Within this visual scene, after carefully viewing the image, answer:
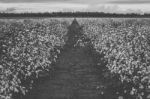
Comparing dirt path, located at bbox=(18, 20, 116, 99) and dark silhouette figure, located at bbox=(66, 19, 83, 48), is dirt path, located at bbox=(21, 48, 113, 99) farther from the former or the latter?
dark silhouette figure, located at bbox=(66, 19, 83, 48)

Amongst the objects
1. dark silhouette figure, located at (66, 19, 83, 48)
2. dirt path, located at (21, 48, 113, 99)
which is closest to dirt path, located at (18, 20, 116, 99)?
dirt path, located at (21, 48, 113, 99)

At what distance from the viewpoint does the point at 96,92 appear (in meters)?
12.8

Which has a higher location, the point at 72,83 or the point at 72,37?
the point at 72,83

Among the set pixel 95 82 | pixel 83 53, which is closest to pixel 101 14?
pixel 83 53

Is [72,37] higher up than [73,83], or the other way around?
[73,83]

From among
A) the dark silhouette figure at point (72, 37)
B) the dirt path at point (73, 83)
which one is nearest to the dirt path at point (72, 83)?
the dirt path at point (73, 83)

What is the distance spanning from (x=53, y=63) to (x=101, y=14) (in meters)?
89.8

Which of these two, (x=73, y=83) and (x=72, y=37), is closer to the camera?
(x=73, y=83)

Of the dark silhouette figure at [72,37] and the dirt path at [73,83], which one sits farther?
the dark silhouette figure at [72,37]

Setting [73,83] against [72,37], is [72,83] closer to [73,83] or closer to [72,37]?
[73,83]

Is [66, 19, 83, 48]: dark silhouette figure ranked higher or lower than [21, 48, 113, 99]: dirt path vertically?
lower

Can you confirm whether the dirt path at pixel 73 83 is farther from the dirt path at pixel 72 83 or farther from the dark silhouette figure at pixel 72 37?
the dark silhouette figure at pixel 72 37

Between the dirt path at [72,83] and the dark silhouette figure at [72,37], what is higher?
the dirt path at [72,83]

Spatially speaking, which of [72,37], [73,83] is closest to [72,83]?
[73,83]
